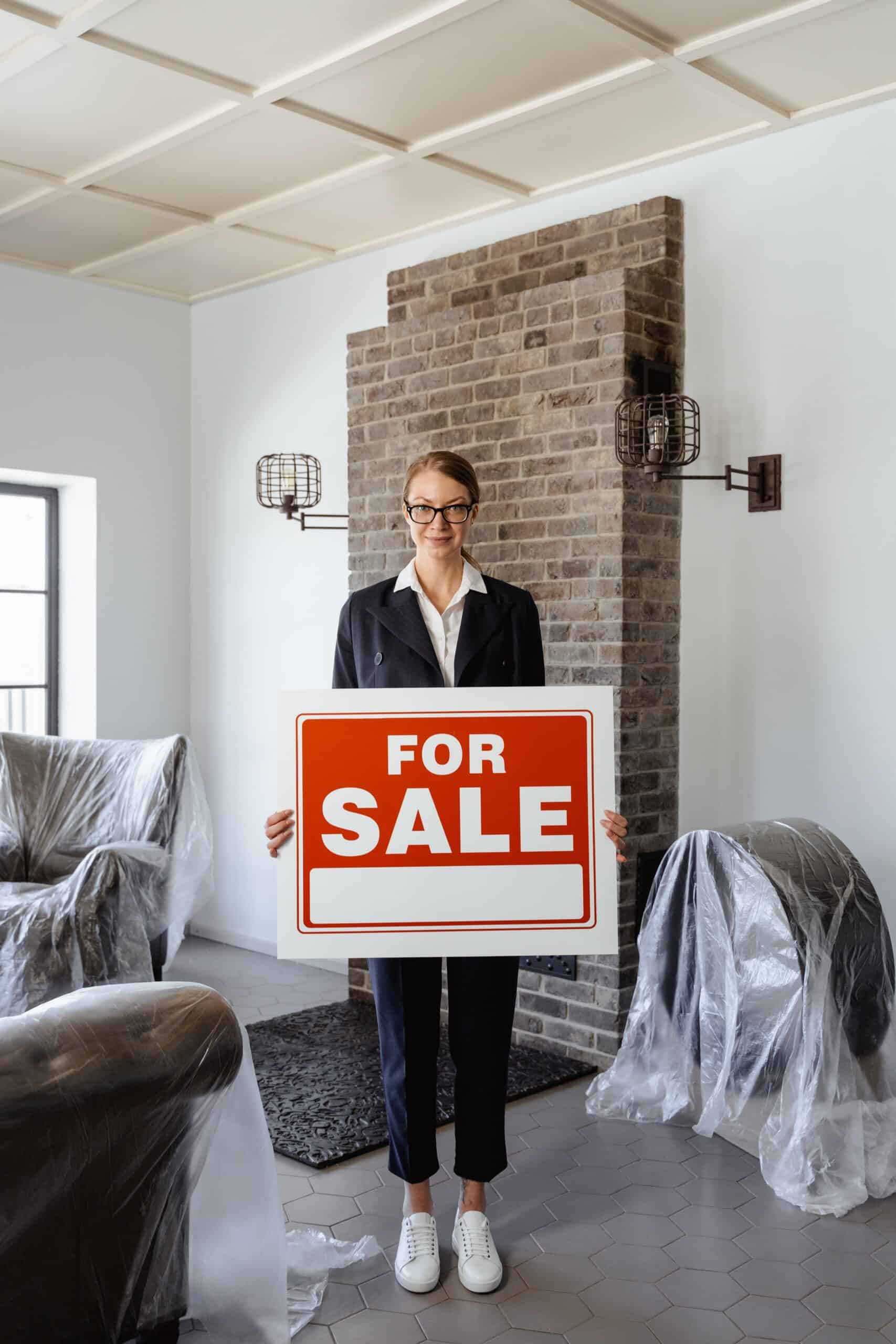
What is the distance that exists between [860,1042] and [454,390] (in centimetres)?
229

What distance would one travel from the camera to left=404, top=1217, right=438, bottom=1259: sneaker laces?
237cm

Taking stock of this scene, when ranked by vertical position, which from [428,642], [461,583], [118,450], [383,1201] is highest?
[118,450]

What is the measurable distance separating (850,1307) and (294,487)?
10.6 ft

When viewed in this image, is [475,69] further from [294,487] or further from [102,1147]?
[102,1147]

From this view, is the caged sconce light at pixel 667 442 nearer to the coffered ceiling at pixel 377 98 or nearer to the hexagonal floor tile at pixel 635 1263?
the coffered ceiling at pixel 377 98

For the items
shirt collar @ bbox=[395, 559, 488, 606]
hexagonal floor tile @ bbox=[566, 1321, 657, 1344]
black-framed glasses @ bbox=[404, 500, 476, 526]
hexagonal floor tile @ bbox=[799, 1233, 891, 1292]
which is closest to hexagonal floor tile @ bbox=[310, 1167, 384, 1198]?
hexagonal floor tile @ bbox=[566, 1321, 657, 1344]

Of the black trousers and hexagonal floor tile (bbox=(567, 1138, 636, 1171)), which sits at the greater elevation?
the black trousers

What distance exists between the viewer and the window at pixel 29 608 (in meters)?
5.09

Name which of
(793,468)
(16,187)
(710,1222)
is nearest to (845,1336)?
(710,1222)

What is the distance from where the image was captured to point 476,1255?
7.76 ft

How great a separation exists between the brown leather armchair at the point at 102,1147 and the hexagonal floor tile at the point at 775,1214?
1.38 meters

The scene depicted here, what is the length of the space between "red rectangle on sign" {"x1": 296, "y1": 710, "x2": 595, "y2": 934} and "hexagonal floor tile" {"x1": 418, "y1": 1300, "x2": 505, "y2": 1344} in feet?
2.42

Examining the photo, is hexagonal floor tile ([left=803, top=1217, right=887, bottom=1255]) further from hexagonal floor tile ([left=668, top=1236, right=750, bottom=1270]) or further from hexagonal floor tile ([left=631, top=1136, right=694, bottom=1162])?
hexagonal floor tile ([left=631, top=1136, right=694, bottom=1162])

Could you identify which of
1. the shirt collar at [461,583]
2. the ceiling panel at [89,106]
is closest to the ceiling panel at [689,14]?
the ceiling panel at [89,106]
